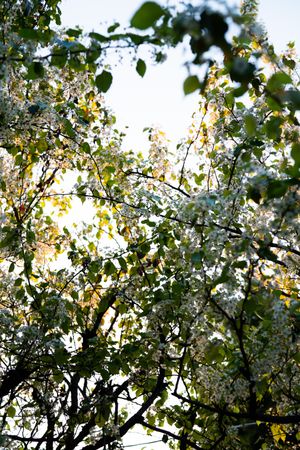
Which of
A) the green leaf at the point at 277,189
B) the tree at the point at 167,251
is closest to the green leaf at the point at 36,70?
the tree at the point at 167,251

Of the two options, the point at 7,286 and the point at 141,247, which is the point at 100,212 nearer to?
the point at 7,286

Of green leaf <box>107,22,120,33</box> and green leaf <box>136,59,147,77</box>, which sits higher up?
green leaf <box>107,22,120,33</box>

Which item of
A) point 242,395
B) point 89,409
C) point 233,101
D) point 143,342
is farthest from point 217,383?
point 233,101

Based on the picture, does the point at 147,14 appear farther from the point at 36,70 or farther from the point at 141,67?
the point at 36,70

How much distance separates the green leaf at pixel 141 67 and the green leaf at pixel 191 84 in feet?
2.29

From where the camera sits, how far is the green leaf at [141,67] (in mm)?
2869

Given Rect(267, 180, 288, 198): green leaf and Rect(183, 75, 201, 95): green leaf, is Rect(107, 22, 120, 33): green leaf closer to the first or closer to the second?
Rect(183, 75, 201, 95): green leaf

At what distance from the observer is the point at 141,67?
2883 millimetres

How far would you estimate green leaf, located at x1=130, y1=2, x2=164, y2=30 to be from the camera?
1798 mm

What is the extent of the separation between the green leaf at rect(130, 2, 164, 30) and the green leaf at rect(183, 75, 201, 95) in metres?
0.48

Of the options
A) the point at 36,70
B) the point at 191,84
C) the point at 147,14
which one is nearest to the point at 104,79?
the point at 36,70

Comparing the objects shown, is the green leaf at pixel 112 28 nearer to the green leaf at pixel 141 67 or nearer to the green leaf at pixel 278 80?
the green leaf at pixel 141 67

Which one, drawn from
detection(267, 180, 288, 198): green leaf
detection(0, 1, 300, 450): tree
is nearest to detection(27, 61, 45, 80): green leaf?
detection(0, 1, 300, 450): tree

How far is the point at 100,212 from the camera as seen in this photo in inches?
352
